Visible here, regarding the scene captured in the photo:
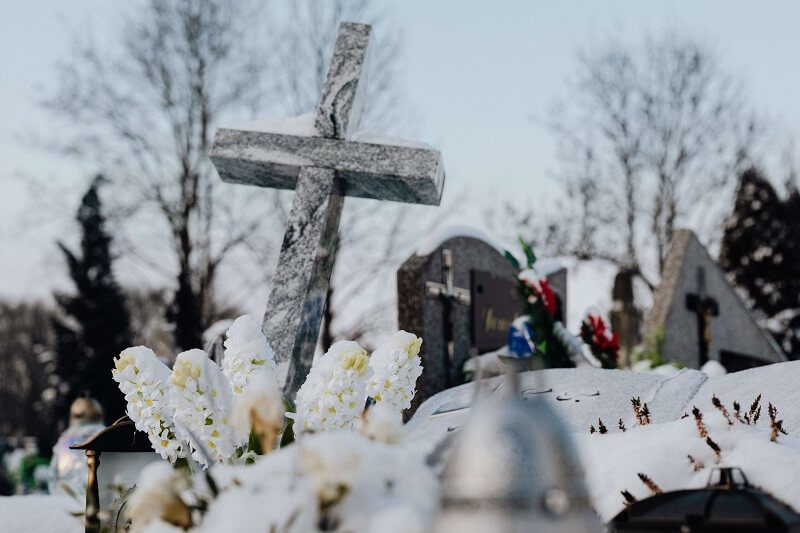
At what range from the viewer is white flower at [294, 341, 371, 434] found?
215cm

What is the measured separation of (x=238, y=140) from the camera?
4.04 m

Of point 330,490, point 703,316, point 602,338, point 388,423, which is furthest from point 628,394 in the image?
point 703,316

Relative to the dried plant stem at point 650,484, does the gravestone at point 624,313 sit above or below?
above

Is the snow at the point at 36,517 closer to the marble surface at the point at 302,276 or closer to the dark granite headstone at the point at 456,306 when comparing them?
the marble surface at the point at 302,276

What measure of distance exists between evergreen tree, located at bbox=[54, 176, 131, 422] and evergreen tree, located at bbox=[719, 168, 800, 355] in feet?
42.5

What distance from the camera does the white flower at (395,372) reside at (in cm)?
248

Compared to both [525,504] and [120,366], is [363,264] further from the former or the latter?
[525,504]

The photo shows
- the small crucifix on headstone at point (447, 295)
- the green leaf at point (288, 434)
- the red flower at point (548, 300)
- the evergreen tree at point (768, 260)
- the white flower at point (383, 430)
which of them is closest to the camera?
the white flower at point (383, 430)

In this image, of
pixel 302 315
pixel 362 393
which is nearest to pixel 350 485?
pixel 362 393

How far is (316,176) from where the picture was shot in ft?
13.2

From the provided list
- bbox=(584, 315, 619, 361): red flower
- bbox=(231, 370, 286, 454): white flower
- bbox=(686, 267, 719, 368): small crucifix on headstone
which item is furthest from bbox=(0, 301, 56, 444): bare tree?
bbox=(231, 370, 286, 454): white flower

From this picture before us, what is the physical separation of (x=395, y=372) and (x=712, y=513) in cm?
123

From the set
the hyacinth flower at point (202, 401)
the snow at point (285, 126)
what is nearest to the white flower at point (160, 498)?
the hyacinth flower at point (202, 401)

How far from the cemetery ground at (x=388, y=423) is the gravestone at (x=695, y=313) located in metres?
2.56
